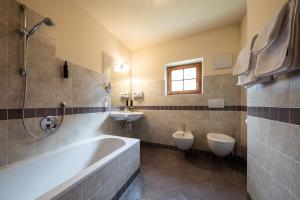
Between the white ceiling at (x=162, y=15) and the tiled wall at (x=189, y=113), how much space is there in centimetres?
97

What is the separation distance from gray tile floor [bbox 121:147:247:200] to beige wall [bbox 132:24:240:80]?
163 centimetres

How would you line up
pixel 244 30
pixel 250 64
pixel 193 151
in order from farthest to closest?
pixel 193 151
pixel 244 30
pixel 250 64

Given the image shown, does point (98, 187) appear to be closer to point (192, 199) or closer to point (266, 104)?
point (192, 199)

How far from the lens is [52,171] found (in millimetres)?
1370

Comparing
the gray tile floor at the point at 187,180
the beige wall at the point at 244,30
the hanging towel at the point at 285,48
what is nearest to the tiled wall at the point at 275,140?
the hanging towel at the point at 285,48

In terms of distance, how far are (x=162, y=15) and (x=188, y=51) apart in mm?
897

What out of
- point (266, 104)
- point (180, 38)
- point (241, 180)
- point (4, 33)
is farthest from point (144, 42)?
point (241, 180)

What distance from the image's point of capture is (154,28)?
2377 mm

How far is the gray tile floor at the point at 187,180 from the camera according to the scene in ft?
4.61

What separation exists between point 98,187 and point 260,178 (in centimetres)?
137

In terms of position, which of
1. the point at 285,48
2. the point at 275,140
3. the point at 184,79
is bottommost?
the point at 275,140

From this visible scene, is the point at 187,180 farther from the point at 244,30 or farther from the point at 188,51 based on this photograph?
the point at 244,30

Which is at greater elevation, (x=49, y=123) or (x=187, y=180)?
(x=49, y=123)

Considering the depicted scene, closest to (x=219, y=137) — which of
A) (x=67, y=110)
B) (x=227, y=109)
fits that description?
(x=227, y=109)
